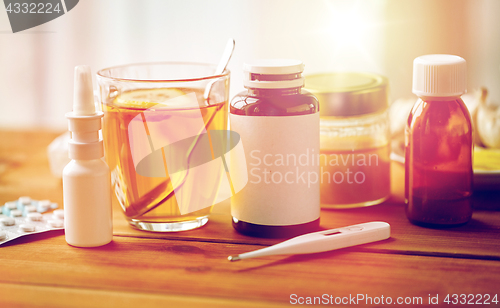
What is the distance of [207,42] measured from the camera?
1069 mm

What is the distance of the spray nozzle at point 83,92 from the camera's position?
503mm

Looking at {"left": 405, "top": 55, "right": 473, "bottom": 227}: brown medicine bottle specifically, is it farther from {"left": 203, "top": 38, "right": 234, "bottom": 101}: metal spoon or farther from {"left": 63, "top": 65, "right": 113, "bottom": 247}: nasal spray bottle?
{"left": 63, "top": 65, "right": 113, "bottom": 247}: nasal spray bottle

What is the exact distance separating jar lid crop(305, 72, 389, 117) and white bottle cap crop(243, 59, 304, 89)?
0.37 feet

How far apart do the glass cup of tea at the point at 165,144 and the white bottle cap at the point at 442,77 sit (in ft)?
0.75

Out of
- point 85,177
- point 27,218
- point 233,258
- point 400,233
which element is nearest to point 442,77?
point 400,233

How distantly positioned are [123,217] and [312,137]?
11.0 inches

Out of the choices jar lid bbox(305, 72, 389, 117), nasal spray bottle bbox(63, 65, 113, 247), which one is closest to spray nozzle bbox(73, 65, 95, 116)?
nasal spray bottle bbox(63, 65, 113, 247)

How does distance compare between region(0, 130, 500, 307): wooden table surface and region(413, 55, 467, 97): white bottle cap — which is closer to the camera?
region(0, 130, 500, 307): wooden table surface

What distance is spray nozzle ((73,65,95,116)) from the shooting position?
0.50 metres

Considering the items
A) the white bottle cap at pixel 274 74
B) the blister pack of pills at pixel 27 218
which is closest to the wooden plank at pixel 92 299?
the blister pack of pills at pixel 27 218

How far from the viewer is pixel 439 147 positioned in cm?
57

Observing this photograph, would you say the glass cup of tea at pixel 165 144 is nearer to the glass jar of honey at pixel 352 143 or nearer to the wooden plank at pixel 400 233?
the wooden plank at pixel 400 233

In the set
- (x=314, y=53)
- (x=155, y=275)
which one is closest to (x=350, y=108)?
(x=155, y=275)

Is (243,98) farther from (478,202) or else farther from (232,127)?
(478,202)
